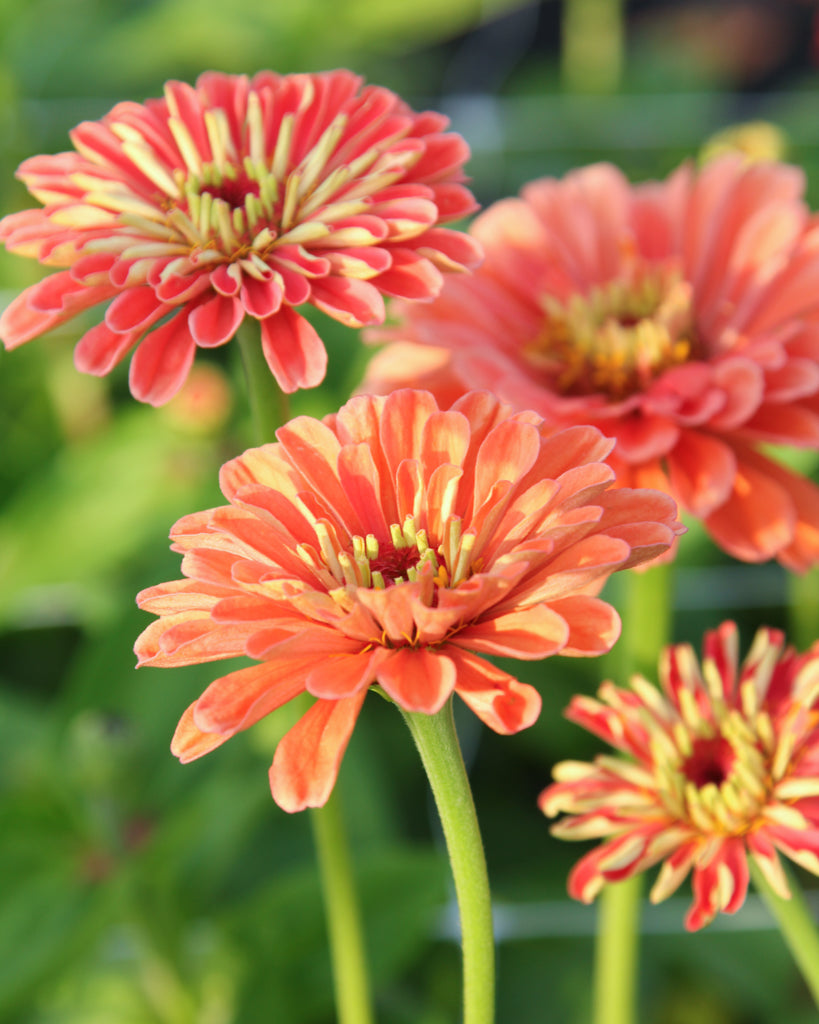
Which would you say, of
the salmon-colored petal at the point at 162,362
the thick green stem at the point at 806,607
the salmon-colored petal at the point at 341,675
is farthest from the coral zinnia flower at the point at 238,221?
the thick green stem at the point at 806,607

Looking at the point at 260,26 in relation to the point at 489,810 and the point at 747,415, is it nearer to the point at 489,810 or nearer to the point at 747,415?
the point at 489,810

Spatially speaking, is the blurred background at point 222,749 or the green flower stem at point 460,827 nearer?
the green flower stem at point 460,827

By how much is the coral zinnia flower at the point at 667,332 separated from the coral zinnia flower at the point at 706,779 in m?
0.07

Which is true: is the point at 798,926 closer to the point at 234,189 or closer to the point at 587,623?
the point at 587,623

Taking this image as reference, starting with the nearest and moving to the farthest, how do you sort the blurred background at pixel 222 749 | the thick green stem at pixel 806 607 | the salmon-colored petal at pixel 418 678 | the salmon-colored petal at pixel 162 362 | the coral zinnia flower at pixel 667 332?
the salmon-colored petal at pixel 418 678 < the salmon-colored petal at pixel 162 362 < the coral zinnia flower at pixel 667 332 < the blurred background at pixel 222 749 < the thick green stem at pixel 806 607

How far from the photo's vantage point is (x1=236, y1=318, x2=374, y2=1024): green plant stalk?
46cm

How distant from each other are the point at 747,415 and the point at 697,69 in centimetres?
154

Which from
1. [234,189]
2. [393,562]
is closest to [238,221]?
[234,189]

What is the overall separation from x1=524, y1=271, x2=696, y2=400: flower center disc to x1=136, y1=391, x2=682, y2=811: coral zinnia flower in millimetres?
226

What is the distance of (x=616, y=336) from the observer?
0.60 m

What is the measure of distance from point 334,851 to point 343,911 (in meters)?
0.04

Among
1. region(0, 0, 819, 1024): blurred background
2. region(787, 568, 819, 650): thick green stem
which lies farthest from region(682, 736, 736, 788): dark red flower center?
region(787, 568, 819, 650): thick green stem

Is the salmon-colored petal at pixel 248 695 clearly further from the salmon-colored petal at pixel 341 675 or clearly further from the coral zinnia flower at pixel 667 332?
the coral zinnia flower at pixel 667 332

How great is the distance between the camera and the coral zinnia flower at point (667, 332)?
53cm
